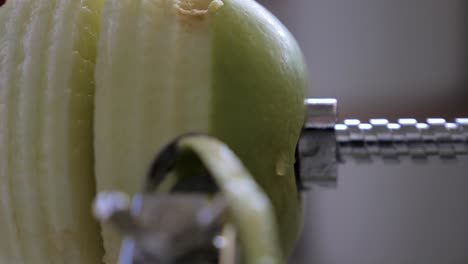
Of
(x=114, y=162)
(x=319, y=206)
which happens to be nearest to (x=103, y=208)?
(x=114, y=162)

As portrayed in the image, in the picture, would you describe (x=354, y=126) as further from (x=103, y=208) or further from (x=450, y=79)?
(x=450, y=79)

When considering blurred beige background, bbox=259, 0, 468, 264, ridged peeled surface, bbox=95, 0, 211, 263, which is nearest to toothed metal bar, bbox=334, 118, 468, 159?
ridged peeled surface, bbox=95, 0, 211, 263

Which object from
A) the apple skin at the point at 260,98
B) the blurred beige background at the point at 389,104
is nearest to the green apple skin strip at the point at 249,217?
the apple skin at the point at 260,98

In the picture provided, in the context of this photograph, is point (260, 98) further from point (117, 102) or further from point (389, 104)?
point (389, 104)

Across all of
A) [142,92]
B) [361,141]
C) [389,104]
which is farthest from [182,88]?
[389,104]

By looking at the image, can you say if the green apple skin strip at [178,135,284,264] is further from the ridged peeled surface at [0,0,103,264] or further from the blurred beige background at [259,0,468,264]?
the blurred beige background at [259,0,468,264]

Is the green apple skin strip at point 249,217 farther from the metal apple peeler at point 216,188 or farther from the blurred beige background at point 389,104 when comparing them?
the blurred beige background at point 389,104
